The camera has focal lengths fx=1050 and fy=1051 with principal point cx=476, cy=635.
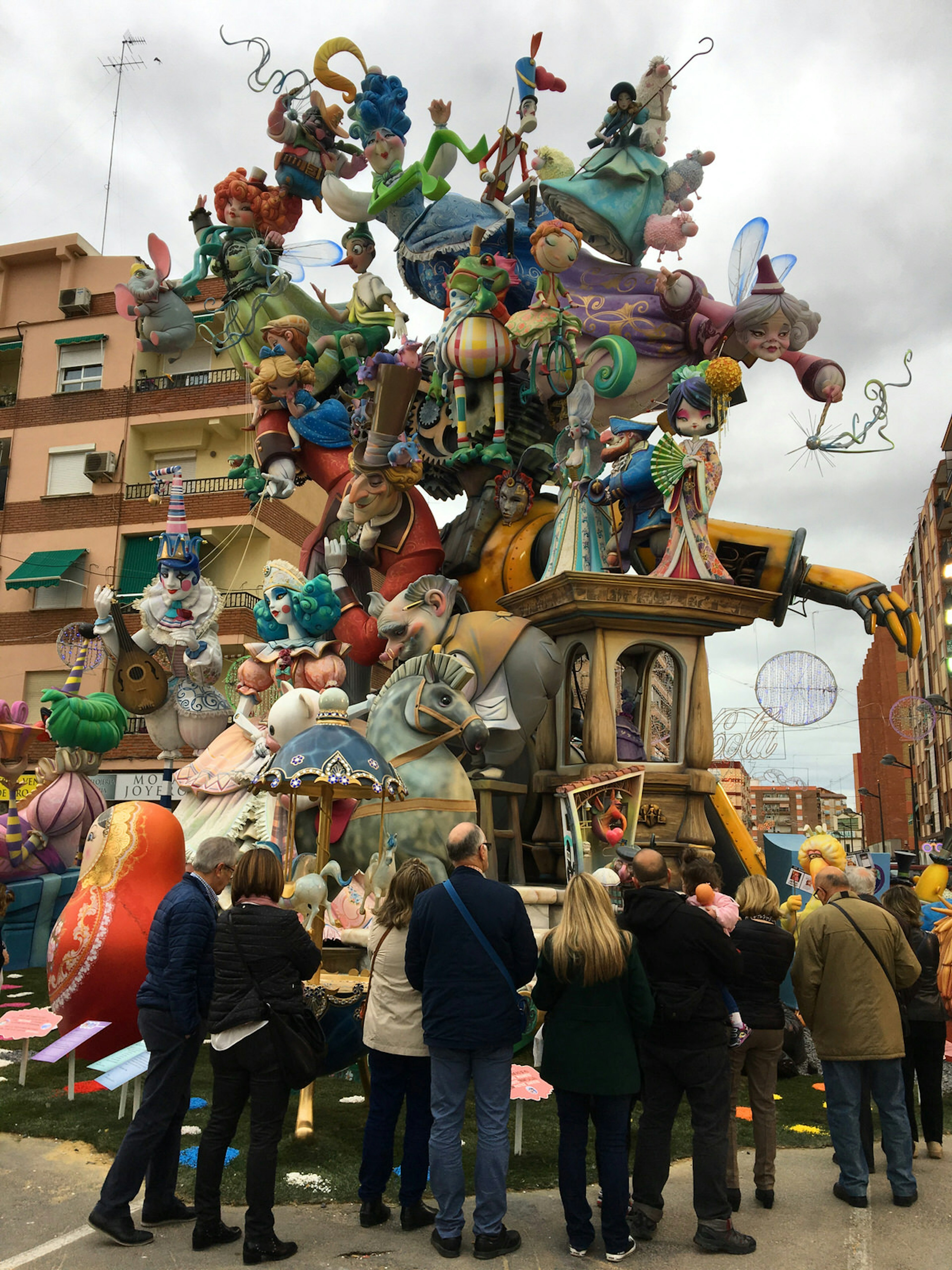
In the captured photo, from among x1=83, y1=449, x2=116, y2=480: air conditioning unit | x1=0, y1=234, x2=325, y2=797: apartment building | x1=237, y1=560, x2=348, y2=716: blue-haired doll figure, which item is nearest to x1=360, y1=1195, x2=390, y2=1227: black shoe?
x1=237, y1=560, x2=348, y2=716: blue-haired doll figure

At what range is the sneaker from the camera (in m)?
4.08

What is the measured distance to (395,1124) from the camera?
4.40 meters

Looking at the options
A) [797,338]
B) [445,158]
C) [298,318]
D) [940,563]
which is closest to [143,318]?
[298,318]

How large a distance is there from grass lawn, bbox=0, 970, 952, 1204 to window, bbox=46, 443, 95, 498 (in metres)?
19.2

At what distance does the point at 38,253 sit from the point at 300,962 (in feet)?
84.8

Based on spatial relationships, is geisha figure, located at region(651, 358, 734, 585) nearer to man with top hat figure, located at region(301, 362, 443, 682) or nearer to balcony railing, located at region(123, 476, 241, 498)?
man with top hat figure, located at region(301, 362, 443, 682)

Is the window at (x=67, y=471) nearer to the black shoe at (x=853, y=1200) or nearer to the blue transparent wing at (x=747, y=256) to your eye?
the blue transparent wing at (x=747, y=256)

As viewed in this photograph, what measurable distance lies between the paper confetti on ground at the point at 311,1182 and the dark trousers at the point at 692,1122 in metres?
1.41

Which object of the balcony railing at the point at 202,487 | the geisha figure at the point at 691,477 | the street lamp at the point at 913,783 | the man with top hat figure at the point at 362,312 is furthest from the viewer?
the street lamp at the point at 913,783

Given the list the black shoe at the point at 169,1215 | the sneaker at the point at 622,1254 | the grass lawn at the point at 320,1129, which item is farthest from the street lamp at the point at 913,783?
the black shoe at the point at 169,1215

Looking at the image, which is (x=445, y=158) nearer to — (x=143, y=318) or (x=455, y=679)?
(x=143, y=318)

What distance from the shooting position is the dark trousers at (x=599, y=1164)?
4.07 metres

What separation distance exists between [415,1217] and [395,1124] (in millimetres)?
374

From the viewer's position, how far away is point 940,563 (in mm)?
44000
